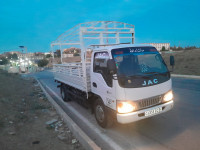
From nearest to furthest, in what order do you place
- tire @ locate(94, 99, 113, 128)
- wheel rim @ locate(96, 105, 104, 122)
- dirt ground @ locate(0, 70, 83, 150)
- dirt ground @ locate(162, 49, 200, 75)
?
dirt ground @ locate(0, 70, 83, 150) < tire @ locate(94, 99, 113, 128) < wheel rim @ locate(96, 105, 104, 122) < dirt ground @ locate(162, 49, 200, 75)

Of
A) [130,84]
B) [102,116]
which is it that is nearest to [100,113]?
[102,116]

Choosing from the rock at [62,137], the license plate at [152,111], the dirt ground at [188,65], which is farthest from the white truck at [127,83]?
the dirt ground at [188,65]

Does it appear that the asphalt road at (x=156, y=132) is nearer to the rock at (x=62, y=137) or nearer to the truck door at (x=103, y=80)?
the rock at (x=62, y=137)

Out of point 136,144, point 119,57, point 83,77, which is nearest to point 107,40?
point 83,77

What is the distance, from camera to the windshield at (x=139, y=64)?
356cm

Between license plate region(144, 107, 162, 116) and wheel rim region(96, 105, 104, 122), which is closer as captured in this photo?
license plate region(144, 107, 162, 116)

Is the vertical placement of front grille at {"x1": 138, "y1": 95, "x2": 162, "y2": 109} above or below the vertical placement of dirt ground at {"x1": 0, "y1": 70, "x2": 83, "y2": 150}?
above

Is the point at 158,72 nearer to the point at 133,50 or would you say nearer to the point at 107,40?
the point at 133,50

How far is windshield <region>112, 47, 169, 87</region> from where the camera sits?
11.7 feet

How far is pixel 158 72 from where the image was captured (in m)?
3.86

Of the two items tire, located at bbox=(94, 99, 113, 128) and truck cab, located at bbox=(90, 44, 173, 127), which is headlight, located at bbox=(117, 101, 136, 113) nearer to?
truck cab, located at bbox=(90, 44, 173, 127)

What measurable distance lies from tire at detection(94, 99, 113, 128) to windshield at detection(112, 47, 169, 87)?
1118 millimetres

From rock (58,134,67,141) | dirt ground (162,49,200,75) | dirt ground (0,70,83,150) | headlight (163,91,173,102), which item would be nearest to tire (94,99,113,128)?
dirt ground (0,70,83,150)

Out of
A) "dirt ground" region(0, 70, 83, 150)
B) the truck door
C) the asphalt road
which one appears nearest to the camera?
the asphalt road
